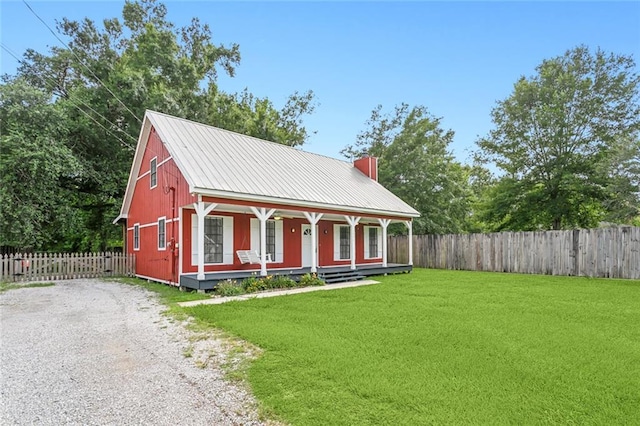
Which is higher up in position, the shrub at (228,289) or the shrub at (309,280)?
the shrub at (228,289)

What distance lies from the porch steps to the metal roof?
2.32 m

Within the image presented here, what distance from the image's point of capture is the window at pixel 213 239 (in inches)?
424

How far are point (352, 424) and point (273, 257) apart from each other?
9919 millimetres

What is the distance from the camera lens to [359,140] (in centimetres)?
2538

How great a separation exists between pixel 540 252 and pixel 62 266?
58.6 feet

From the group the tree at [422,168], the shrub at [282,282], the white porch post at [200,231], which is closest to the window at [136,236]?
the white porch post at [200,231]

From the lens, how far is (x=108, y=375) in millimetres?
3818

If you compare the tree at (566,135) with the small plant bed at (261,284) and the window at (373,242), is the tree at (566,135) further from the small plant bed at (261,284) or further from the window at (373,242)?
the small plant bed at (261,284)

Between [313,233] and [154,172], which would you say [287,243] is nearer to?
[313,233]

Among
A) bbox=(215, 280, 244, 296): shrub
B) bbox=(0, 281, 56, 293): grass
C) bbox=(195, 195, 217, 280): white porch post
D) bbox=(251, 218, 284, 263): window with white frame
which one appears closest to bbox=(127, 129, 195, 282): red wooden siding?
bbox=(195, 195, 217, 280): white porch post

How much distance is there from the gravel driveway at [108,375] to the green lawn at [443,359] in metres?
0.55

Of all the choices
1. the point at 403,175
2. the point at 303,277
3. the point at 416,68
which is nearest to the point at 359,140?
the point at 403,175

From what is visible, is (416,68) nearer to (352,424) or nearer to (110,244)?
(352,424)

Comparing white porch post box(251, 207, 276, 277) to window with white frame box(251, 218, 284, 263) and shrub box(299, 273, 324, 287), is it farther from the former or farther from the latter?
window with white frame box(251, 218, 284, 263)
